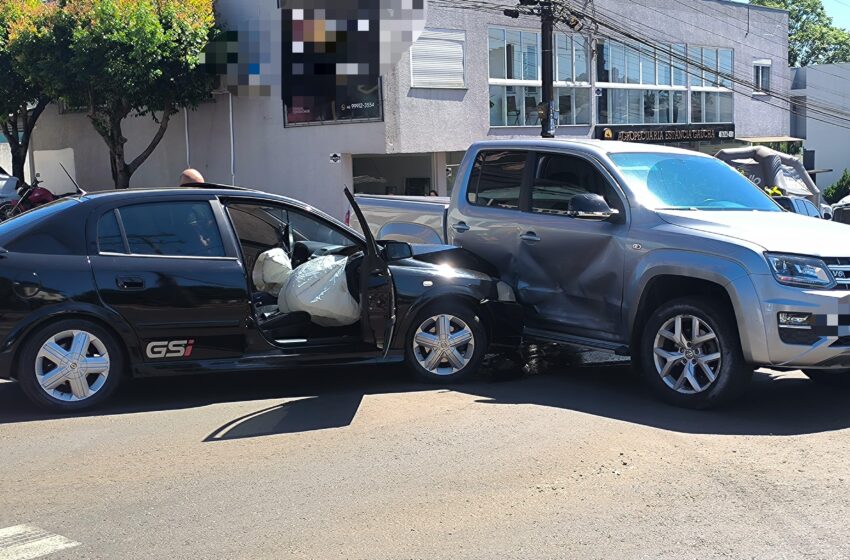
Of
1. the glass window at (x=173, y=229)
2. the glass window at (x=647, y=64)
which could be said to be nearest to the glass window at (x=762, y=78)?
the glass window at (x=647, y=64)

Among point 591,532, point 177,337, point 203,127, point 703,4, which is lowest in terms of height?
point 591,532

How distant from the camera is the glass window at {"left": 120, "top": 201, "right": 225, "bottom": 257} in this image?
6.92m

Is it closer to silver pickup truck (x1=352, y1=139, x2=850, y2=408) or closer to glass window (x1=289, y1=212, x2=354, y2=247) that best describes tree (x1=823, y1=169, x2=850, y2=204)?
silver pickup truck (x1=352, y1=139, x2=850, y2=408)

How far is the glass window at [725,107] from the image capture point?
106 ft

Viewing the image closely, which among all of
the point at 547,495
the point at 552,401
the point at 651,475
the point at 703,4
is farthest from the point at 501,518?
the point at 703,4

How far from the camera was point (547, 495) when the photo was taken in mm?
4945

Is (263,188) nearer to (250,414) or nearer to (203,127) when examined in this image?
(203,127)

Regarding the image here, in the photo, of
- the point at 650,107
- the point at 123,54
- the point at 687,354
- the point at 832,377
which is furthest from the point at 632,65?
the point at 687,354

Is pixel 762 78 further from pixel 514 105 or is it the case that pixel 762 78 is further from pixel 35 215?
pixel 35 215

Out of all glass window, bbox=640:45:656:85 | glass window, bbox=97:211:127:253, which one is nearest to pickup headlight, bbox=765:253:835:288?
glass window, bbox=97:211:127:253

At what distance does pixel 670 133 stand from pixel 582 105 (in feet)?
14.7

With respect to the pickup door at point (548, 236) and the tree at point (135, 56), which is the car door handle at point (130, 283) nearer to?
the pickup door at point (548, 236)

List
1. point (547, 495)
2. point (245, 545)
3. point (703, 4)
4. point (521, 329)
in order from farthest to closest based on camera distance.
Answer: point (703, 4)
point (521, 329)
point (547, 495)
point (245, 545)

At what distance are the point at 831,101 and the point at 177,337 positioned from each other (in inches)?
1844
